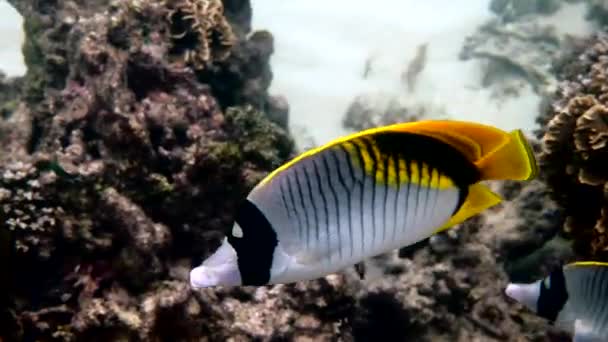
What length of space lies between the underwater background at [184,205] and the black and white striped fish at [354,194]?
196cm

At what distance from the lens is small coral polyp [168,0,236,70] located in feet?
18.1

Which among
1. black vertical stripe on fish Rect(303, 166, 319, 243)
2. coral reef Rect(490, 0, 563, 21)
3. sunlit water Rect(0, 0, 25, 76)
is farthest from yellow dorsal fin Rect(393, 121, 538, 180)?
coral reef Rect(490, 0, 563, 21)

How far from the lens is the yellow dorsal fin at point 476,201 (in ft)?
5.23

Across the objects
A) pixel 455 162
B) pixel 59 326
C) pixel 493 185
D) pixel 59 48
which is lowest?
pixel 59 326

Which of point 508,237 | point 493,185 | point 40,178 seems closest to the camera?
point 40,178

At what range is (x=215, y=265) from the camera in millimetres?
1495

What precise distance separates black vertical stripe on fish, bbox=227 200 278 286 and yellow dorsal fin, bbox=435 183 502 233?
463mm

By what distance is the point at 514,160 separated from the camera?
148 cm

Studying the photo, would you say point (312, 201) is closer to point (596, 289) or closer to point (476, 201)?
point (476, 201)

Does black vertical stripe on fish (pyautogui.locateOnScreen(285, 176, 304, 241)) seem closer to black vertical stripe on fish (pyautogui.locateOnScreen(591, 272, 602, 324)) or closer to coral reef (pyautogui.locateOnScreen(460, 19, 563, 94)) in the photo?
black vertical stripe on fish (pyautogui.locateOnScreen(591, 272, 602, 324))

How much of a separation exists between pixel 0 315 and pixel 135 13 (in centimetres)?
308

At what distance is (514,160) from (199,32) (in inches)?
182

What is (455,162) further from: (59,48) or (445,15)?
(445,15)

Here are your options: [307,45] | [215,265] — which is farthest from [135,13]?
[307,45]
